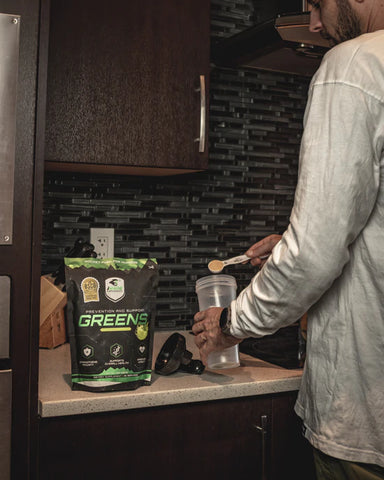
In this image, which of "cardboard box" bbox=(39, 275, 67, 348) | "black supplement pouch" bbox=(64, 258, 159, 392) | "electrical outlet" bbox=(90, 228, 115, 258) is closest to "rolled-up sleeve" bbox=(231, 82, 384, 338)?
"black supplement pouch" bbox=(64, 258, 159, 392)

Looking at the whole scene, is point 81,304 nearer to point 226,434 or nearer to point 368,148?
point 226,434

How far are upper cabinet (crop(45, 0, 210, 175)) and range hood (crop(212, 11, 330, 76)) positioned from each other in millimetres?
195

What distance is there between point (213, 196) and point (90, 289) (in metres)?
0.96

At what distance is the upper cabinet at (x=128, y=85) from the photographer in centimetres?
158

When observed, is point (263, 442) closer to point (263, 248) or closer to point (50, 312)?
point (263, 248)

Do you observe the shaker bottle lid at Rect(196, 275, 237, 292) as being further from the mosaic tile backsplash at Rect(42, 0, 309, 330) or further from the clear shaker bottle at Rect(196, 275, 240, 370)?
the mosaic tile backsplash at Rect(42, 0, 309, 330)

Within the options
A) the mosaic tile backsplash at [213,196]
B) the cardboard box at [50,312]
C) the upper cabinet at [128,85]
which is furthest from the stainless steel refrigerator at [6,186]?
the mosaic tile backsplash at [213,196]

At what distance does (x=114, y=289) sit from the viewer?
1.33 metres

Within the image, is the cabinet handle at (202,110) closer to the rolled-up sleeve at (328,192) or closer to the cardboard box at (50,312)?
the cardboard box at (50,312)

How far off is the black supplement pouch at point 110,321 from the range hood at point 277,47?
83 centimetres

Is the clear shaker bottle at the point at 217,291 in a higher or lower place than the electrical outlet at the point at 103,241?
lower

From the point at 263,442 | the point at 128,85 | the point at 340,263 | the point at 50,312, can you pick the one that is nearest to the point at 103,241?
the point at 50,312

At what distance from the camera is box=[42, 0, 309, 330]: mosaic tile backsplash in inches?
77.2

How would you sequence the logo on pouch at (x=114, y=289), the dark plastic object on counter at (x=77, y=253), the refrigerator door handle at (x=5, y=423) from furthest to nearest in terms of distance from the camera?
the dark plastic object on counter at (x=77, y=253) → the logo on pouch at (x=114, y=289) → the refrigerator door handle at (x=5, y=423)
